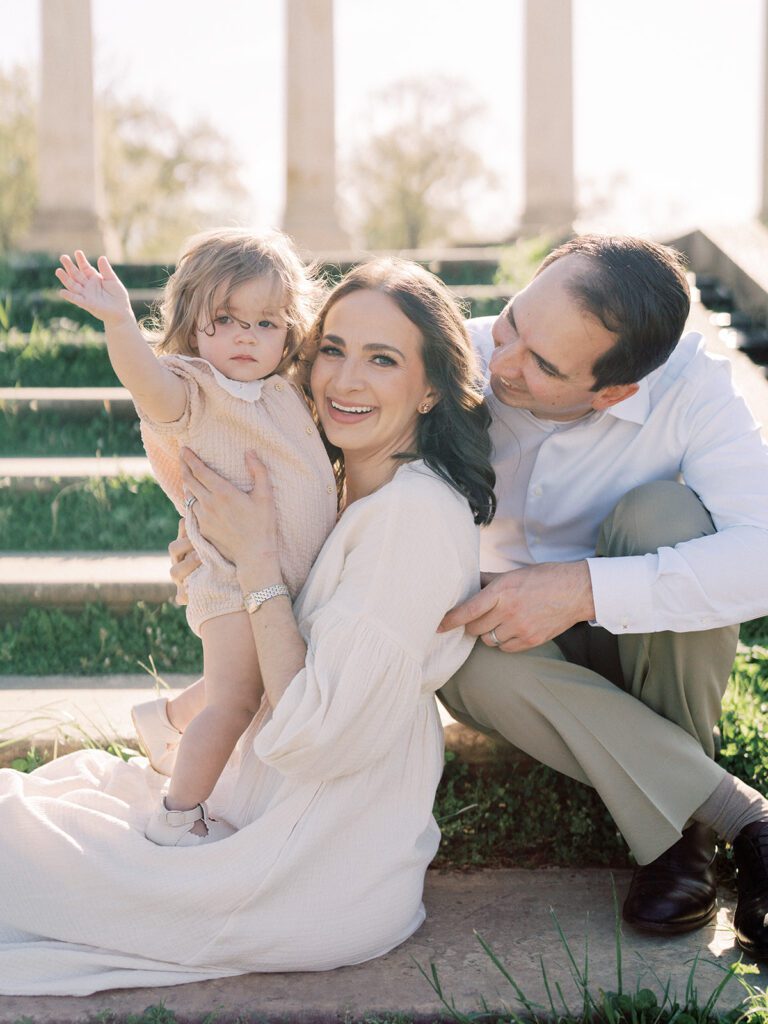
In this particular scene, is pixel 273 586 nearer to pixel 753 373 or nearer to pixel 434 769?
pixel 434 769

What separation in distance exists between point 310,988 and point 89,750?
0.98 metres

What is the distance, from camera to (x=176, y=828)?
8.85 ft

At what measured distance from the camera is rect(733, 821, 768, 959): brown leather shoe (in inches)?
103

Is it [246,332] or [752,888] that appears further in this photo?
[246,332]

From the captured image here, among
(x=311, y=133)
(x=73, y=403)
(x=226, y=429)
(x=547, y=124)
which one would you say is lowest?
(x=73, y=403)

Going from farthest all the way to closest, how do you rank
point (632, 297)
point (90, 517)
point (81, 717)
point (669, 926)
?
1. point (90, 517)
2. point (81, 717)
3. point (632, 297)
4. point (669, 926)

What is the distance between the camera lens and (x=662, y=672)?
2.93 meters

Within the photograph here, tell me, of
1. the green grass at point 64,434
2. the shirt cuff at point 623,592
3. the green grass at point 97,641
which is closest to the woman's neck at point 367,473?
the shirt cuff at point 623,592

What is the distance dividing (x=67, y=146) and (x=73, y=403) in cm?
779

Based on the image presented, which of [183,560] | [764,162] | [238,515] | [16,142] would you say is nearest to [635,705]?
[238,515]

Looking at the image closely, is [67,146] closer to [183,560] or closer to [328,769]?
[183,560]

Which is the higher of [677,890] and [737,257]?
[737,257]

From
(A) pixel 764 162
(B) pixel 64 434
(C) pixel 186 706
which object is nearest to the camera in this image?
(C) pixel 186 706

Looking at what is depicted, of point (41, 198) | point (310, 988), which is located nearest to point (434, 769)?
point (310, 988)
